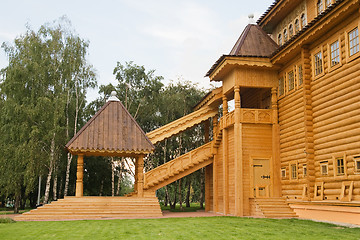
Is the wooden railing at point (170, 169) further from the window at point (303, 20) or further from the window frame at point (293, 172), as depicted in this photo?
the window at point (303, 20)

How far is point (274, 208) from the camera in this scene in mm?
17391

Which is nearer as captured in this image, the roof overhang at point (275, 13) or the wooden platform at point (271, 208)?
the wooden platform at point (271, 208)

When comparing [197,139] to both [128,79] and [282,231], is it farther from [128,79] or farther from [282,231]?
[282,231]

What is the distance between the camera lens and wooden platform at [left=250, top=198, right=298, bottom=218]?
16.8 meters

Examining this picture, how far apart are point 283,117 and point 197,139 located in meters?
15.6

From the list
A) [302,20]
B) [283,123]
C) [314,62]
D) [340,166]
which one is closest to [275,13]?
[302,20]

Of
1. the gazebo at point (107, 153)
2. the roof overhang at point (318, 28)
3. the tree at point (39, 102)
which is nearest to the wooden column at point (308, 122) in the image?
the roof overhang at point (318, 28)

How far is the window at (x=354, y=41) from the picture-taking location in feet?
43.9

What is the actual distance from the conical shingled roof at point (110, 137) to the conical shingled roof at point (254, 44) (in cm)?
701

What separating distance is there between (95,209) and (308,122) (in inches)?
430

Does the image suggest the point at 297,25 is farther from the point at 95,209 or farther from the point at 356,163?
the point at 95,209

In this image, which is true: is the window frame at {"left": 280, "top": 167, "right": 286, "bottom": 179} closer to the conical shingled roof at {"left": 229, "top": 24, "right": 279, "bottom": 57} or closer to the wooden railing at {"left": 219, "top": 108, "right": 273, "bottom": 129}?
the wooden railing at {"left": 219, "top": 108, "right": 273, "bottom": 129}

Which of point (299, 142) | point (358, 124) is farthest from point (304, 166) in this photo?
point (358, 124)

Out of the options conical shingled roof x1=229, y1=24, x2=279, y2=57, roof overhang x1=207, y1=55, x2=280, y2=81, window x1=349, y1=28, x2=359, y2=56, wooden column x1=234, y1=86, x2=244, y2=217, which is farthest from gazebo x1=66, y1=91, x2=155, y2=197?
window x1=349, y1=28, x2=359, y2=56
